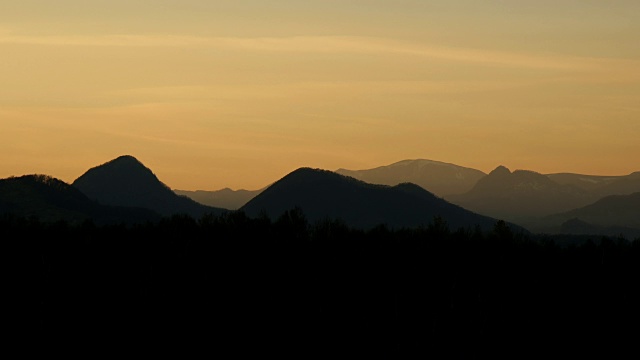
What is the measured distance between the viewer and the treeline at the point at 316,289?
Answer: 42156mm

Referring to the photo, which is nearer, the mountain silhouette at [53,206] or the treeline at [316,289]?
the treeline at [316,289]

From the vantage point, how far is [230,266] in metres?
45.9

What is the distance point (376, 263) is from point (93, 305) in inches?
519

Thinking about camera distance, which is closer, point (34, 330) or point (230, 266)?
point (34, 330)

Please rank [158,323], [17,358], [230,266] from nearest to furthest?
[17,358], [158,323], [230,266]

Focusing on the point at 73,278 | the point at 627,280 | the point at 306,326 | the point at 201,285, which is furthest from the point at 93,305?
the point at 627,280

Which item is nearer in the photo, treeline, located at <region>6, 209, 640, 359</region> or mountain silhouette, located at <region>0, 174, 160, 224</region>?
treeline, located at <region>6, 209, 640, 359</region>

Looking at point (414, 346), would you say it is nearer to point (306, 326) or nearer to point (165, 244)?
point (306, 326)

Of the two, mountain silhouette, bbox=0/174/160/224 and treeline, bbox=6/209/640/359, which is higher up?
mountain silhouette, bbox=0/174/160/224

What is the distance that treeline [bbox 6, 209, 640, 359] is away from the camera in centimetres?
4216

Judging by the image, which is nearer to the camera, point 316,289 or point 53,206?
point 316,289

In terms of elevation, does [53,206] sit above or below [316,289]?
above

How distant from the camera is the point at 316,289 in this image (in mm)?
44875

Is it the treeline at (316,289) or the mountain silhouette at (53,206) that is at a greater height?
the mountain silhouette at (53,206)
